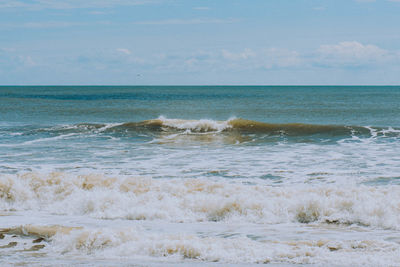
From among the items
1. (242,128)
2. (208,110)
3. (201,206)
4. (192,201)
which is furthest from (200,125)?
(208,110)

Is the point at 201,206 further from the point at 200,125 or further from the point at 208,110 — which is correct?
the point at 208,110

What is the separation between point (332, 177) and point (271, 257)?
7254 mm

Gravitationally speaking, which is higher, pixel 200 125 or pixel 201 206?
pixel 200 125

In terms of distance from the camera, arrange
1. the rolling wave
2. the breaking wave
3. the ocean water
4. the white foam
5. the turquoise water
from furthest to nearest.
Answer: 1. the turquoise water
2. the white foam
3. the rolling wave
4. the breaking wave
5. the ocean water

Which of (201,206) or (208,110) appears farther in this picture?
(208,110)

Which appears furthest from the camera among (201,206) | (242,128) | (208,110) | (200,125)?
(208,110)

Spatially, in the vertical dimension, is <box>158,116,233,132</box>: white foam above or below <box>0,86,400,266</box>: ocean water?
above

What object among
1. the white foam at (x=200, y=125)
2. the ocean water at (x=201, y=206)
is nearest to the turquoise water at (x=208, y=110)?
the white foam at (x=200, y=125)

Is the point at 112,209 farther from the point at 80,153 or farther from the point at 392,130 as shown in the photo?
the point at 392,130

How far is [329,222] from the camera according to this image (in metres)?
8.41

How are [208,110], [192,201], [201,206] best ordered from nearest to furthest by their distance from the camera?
[201,206] < [192,201] < [208,110]

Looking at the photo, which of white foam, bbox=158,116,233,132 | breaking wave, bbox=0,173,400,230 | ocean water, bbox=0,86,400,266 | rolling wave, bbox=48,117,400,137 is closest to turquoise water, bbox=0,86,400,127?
rolling wave, bbox=48,117,400,137

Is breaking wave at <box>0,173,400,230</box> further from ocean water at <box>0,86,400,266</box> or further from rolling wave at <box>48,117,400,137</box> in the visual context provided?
rolling wave at <box>48,117,400,137</box>

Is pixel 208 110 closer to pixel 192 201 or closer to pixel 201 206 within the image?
pixel 192 201
